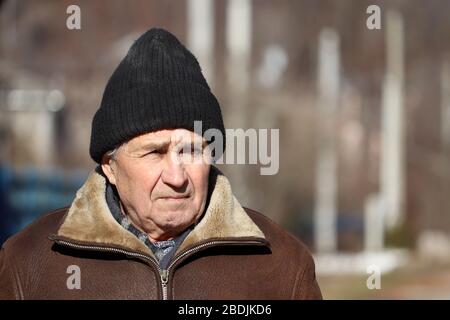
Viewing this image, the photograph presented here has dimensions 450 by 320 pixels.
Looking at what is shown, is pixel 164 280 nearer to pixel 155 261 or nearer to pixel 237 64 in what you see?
pixel 155 261

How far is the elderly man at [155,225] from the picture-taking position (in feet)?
9.32

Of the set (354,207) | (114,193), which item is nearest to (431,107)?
(354,207)

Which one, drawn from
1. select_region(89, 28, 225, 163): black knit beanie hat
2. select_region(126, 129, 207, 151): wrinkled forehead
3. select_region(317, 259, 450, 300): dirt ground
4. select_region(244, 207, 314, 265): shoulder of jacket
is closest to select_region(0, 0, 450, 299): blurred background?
select_region(317, 259, 450, 300): dirt ground

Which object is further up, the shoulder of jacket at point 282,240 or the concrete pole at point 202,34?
the concrete pole at point 202,34

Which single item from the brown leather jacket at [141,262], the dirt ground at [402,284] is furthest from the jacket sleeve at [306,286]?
the dirt ground at [402,284]

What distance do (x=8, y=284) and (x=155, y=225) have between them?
1.50 feet

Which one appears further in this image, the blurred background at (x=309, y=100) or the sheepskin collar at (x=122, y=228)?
the blurred background at (x=309, y=100)

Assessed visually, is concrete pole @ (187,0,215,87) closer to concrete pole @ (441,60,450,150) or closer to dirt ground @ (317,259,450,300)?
dirt ground @ (317,259,450,300)

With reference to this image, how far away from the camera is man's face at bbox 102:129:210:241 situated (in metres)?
2.84

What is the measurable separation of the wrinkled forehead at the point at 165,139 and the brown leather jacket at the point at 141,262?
8.8 inches

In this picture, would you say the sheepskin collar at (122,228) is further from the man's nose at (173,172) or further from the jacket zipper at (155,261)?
the man's nose at (173,172)

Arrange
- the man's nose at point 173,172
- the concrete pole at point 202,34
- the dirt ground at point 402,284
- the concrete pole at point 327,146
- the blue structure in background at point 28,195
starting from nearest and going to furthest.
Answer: the man's nose at point 173,172 → the blue structure in background at point 28,195 → the dirt ground at point 402,284 → the concrete pole at point 202,34 → the concrete pole at point 327,146

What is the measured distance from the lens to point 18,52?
89.5ft

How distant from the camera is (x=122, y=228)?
114 inches
